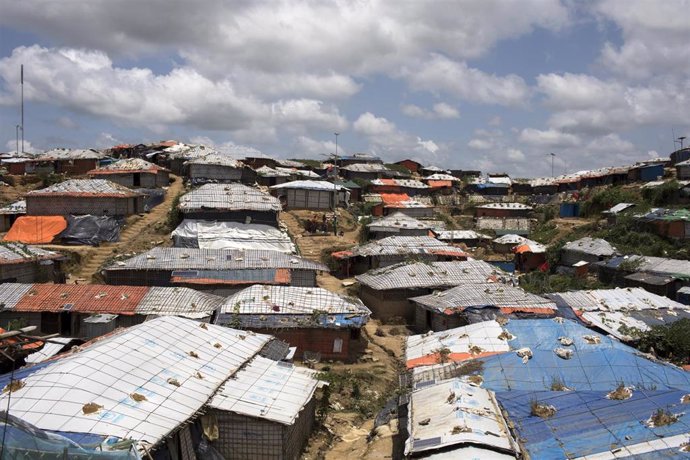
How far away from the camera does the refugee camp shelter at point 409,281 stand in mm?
28188

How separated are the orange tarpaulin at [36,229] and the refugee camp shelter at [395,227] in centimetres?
2024

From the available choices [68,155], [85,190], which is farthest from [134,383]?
[68,155]

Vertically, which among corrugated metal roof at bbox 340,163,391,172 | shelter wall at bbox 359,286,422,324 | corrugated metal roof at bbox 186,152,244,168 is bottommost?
shelter wall at bbox 359,286,422,324

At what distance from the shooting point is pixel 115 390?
38.8 feet

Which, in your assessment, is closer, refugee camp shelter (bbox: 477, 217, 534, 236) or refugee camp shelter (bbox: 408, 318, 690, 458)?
refugee camp shelter (bbox: 408, 318, 690, 458)

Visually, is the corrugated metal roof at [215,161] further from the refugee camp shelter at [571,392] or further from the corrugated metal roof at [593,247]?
the refugee camp shelter at [571,392]

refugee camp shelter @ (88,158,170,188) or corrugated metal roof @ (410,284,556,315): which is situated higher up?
refugee camp shelter @ (88,158,170,188)

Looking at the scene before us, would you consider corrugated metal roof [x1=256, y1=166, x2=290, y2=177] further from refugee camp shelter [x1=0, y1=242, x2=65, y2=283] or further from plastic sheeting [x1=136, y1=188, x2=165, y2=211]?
refugee camp shelter [x1=0, y1=242, x2=65, y2=283]

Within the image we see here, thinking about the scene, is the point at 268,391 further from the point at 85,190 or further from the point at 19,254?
the point at 85,190

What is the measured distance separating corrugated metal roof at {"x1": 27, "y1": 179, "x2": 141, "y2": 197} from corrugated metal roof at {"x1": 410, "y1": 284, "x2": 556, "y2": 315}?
2156 cm

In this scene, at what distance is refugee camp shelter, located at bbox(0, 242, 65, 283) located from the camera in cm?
2491

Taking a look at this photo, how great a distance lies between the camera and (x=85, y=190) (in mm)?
37281

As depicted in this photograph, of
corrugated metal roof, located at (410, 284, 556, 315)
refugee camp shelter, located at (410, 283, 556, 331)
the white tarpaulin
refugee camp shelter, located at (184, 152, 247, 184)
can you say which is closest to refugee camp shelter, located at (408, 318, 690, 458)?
refugee camp shelter, located at (410, 283, 556, 331)

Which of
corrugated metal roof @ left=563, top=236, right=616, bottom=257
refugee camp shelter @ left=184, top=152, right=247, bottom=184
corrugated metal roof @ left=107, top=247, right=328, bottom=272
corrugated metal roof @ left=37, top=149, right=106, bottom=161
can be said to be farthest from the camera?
corrugated metal roof @ left=37, top=149, right=106, bottom=161
